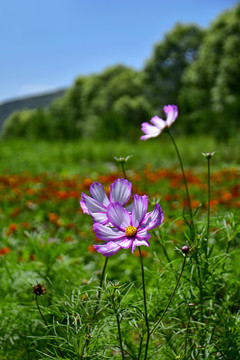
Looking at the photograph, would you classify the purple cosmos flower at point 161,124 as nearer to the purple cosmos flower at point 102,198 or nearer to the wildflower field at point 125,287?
the wildflower field at point 125,287

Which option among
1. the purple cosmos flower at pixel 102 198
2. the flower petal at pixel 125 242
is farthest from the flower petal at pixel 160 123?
the flower petal at pixel 125 242

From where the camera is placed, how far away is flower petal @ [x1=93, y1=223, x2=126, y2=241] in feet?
2.35

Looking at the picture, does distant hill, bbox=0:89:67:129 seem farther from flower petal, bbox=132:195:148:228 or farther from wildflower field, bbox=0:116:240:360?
flower petal, bbox=132:195:148:228

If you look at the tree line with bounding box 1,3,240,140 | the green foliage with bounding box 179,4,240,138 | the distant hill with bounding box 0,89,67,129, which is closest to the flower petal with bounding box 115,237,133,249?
the tree line with bounding box 1,3,240,140

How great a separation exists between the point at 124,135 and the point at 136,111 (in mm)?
12248

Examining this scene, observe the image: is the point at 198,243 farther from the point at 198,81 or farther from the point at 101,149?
the point at 198,81

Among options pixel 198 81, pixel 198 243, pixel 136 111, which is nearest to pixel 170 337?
pixel 198 243

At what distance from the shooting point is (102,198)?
2.69 feet

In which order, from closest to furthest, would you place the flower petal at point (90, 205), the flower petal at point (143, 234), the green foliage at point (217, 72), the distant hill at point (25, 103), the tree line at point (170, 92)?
the flower petal at point (143, 234) < the flower petal at point (90, 205) < the tree line at point (170, 92) < the green foliage at point (217, 72) < the distant hill at point (25, 103)

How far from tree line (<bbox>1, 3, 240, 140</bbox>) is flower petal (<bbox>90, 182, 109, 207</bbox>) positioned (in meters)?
A: 8.99

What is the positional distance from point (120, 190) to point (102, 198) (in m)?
0.06

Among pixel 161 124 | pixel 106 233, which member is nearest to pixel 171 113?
pixel 161 124

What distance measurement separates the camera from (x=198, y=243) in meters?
0.97

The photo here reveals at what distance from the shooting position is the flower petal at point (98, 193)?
807mm
